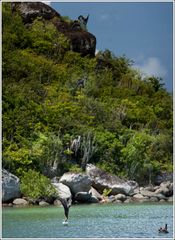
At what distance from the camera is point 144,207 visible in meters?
15.8

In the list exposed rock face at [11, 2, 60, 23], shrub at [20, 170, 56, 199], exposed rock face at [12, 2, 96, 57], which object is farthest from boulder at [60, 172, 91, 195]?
exposed rock face at [11, 2, 60, 23]

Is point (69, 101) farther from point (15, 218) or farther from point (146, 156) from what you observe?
point (15, 218)

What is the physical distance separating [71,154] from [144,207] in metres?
6.04

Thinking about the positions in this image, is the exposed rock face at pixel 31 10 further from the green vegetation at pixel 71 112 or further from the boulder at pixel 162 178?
the boulder at pixel 162 178

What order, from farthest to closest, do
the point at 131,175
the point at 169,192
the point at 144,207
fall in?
the point at 131,175 → the point at 169,192 → the point at 144,207

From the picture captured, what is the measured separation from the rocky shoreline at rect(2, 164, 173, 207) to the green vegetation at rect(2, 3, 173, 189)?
4.18 ft

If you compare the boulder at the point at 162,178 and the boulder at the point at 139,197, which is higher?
the boulder at the point at 162,178

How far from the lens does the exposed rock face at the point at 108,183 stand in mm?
19172

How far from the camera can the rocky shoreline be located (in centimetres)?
1608

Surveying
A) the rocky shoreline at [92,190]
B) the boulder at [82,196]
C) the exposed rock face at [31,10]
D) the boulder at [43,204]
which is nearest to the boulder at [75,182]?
the rocky shoreline at [92,190]

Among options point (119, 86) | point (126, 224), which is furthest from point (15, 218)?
point (119, 86)

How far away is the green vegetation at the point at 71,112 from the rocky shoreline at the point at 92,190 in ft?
4.18

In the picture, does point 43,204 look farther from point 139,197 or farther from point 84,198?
point 139,197

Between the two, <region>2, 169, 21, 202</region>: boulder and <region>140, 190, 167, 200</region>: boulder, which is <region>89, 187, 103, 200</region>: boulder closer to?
<region>140, 190, 167, 200</region>: boulder
